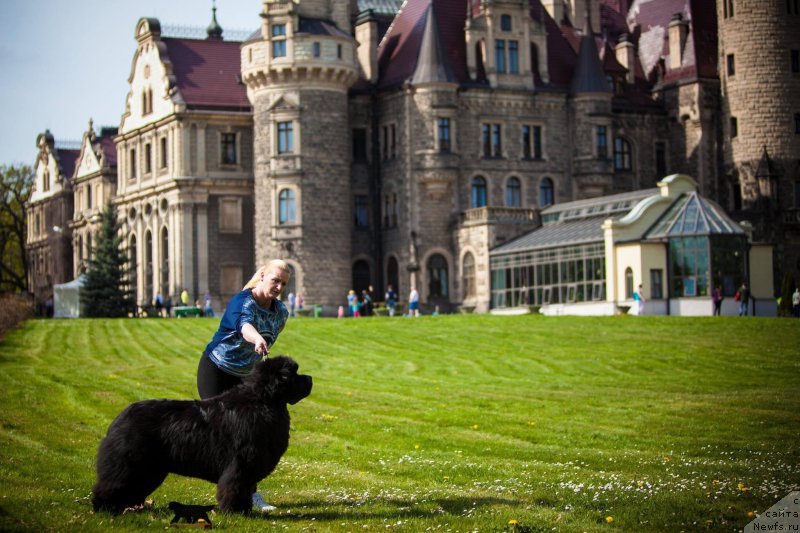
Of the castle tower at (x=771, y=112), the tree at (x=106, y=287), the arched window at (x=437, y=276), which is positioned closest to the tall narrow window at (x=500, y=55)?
the arched window at (x=437, y=276)

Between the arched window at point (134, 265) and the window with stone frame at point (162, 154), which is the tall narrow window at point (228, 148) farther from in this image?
the arched window at point (134, 265)

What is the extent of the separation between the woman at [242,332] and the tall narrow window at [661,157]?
196ft

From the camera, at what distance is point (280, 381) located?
11227 millimetres

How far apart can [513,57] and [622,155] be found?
9.12 m

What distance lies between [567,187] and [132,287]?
86.6ft

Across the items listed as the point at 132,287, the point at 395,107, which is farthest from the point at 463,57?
the point at 132,287

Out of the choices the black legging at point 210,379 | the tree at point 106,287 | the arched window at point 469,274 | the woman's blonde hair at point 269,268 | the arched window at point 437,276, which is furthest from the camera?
the arched window at point 437,276

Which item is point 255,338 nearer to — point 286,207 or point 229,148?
point 286,207

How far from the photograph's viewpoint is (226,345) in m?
12.1

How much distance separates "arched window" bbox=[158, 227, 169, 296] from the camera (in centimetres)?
6950

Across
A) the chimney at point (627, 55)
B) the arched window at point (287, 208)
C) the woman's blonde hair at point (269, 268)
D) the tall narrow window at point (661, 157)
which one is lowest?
the woman's blonde hair at point (269, 268)

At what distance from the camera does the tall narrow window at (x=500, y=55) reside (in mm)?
64062

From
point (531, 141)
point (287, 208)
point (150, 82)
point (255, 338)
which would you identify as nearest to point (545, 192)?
point (531, 141)

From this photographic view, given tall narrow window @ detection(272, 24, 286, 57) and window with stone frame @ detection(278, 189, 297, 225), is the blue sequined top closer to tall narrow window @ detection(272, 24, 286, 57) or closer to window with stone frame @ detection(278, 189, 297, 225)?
window with stone frame @ detection(278, 189, 297, 225)
